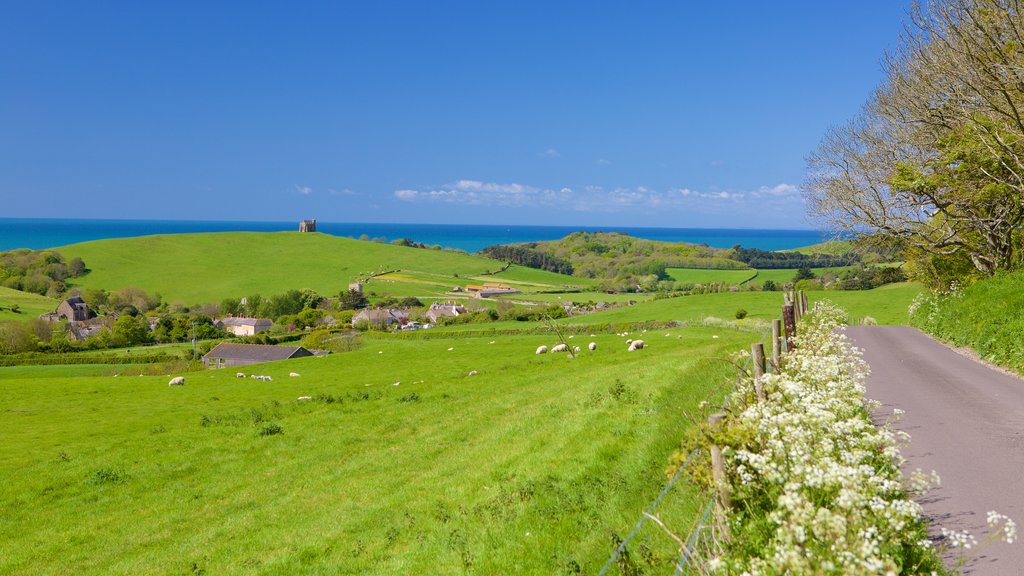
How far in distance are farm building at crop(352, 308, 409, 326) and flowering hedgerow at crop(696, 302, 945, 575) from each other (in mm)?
108598

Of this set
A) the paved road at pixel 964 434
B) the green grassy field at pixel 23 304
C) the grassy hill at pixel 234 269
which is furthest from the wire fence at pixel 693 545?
the grassy hill at pixel 234 269

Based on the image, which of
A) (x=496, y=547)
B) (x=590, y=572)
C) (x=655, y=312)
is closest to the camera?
(x=590, y=572)

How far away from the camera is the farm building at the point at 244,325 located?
12564cm

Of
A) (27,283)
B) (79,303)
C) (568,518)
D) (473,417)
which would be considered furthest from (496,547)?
(27,283)

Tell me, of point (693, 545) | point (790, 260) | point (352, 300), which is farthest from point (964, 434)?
point (790, 260)

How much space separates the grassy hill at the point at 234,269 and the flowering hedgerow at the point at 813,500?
14870 centimetres

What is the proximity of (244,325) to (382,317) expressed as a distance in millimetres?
30792

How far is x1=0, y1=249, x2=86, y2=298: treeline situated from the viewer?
508ft

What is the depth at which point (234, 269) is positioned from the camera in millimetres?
176625

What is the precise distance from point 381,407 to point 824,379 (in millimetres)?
22917

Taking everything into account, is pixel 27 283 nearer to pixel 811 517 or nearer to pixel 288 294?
pixel 288 294

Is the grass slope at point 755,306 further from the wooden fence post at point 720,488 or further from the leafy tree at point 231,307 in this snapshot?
the leafy tree at point 231,307

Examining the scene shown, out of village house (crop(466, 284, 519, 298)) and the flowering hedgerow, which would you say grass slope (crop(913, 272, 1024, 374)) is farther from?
village house (crop(466, 284, 519, 298))

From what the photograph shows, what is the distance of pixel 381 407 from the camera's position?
2998cm
